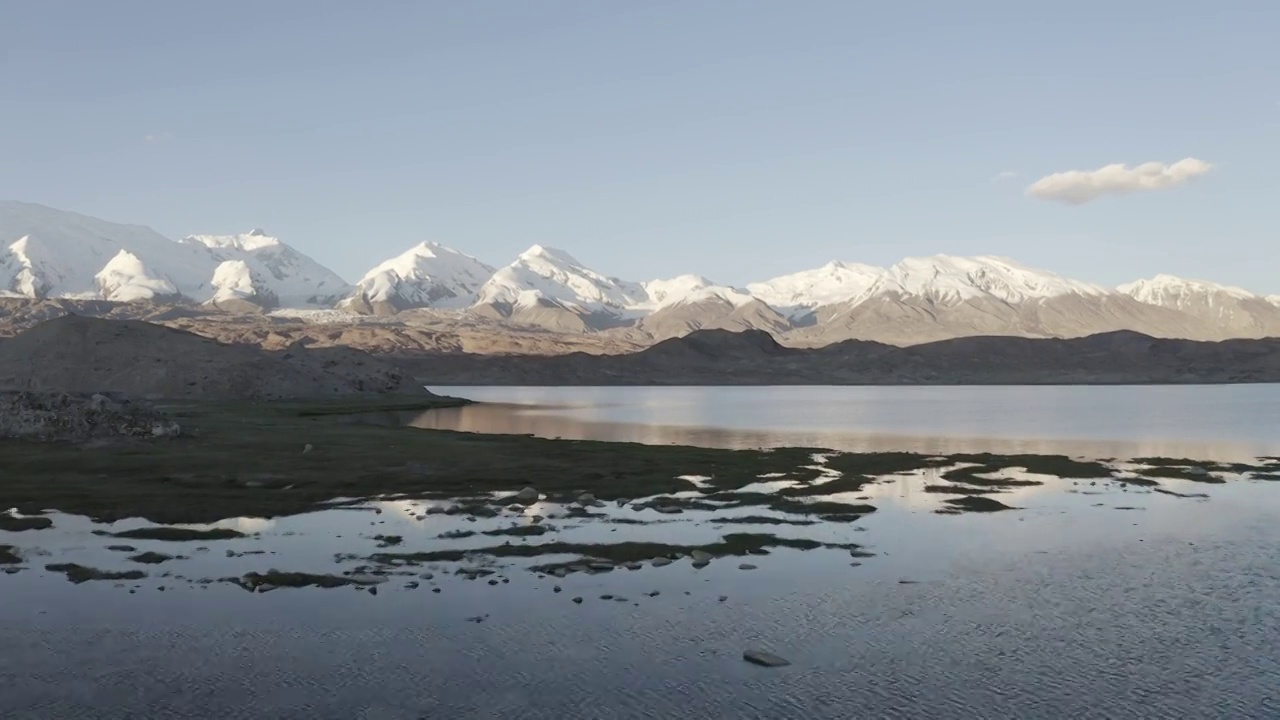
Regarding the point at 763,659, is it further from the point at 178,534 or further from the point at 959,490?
the point at 959,490

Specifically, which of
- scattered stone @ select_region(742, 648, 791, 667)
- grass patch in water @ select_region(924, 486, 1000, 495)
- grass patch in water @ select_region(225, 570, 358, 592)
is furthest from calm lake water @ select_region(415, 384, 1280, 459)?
scattered stone @ select_region(742, 648, 791, 667)

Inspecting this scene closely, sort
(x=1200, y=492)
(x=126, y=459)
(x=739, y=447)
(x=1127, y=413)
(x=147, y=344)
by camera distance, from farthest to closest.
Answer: (x=147, y=344) → (x=1127, y=413) → (x=739, y=447) → (x=126, y=459) → (x=1200, y=492)

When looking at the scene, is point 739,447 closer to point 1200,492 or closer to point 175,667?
point 1200,492

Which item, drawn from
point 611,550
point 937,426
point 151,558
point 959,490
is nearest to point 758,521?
point 611,550

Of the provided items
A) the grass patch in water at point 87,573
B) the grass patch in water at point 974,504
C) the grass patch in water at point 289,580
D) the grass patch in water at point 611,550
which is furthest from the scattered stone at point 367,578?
the grass patch in water at point 974,504

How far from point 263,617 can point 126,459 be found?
36905mm

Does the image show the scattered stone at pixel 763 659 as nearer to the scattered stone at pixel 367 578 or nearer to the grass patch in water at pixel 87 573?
the scattered stone at pixel 367 578

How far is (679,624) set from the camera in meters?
22.9

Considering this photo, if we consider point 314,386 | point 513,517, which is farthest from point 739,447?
point 314,386

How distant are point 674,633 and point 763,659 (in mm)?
2768

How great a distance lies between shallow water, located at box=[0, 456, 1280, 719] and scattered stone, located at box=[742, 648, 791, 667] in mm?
220

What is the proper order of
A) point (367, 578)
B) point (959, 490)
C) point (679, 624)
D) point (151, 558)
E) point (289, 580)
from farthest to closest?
point (959, 490) < point (151, 558) < point (367, 578) < point (289, 580) < point (679, 624)

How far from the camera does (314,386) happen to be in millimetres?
157875

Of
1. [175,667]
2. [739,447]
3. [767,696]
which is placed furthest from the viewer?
[739,447]
